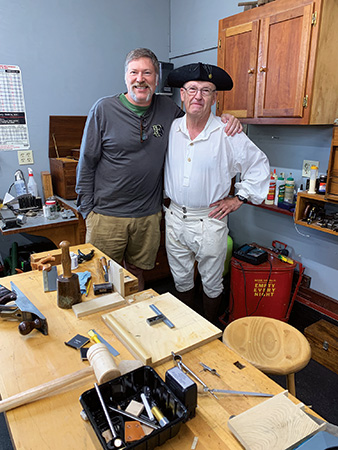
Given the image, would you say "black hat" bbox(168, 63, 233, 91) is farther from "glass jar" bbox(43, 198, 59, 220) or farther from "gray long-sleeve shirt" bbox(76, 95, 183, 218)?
"glass jar" bbox(43, 198, 59, 220)

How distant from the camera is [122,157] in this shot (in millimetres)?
1983

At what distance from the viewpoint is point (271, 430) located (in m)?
0.78

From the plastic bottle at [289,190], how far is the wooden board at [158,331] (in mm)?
1561

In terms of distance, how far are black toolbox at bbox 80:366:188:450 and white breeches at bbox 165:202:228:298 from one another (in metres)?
1.22

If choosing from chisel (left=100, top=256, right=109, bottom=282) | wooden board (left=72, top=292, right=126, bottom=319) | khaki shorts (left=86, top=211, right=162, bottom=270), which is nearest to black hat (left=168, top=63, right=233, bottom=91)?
khaki shorts (left=86, top=211, right=162, bottom=270)

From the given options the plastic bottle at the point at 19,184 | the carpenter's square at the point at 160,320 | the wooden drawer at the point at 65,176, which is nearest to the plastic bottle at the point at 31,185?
the plastic bottle at the point at 19,184

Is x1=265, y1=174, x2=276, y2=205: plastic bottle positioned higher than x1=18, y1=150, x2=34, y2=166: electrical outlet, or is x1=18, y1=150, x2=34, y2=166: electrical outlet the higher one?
x1=18, y1=150, x2=34, y2=166: electrical outlet

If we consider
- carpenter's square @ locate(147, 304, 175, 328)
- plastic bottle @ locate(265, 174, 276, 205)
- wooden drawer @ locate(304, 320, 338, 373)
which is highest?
plastic bottle @ locate(265, 174, 276, 205)

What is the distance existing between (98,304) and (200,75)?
1279mm

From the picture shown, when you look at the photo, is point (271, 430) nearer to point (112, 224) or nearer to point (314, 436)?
point (314, 436)

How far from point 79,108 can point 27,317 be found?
236 cm

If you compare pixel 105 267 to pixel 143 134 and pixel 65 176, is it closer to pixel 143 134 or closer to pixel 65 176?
pixel 143 134

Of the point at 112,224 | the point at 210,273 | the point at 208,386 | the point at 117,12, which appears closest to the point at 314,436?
the point at 208,386

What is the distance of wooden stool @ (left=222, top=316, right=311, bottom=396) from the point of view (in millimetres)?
1270
